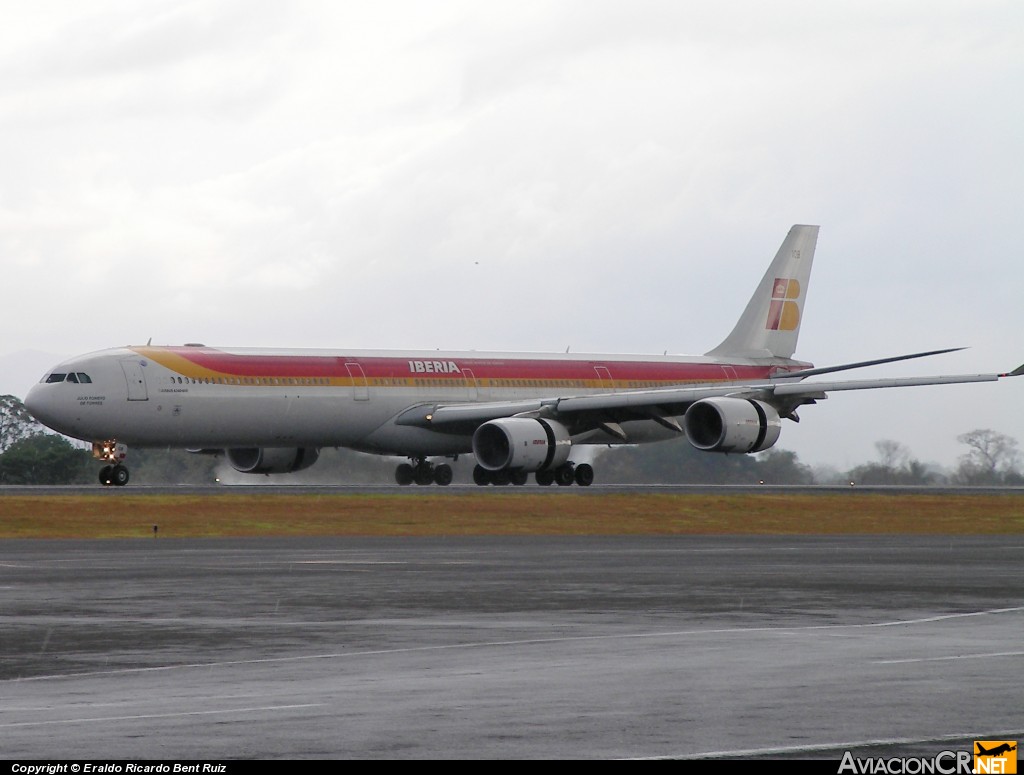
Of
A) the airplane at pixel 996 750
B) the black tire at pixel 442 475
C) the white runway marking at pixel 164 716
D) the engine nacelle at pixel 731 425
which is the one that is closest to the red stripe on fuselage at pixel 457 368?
the black tire at pixel 442 475

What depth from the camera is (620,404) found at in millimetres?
52562

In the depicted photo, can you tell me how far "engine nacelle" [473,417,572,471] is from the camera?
50344 millimetres

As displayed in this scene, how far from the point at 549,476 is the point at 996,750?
1830 inches

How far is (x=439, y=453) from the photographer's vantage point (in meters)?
54.5

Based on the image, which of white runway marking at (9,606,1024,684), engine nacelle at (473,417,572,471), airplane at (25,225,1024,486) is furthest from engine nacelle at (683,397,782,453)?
white runway marking at (9,606,1024,684)

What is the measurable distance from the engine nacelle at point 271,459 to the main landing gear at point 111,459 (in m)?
5.49

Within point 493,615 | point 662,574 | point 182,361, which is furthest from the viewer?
point 182,361

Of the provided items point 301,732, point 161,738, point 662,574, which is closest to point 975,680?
point 301,732

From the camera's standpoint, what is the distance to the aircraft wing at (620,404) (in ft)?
173

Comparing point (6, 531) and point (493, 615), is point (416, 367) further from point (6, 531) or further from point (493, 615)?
point (493, 615)

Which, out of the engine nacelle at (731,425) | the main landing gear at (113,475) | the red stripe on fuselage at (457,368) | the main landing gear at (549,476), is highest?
the red stripe on fuselage at (457,368)

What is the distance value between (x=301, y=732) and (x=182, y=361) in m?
39.7

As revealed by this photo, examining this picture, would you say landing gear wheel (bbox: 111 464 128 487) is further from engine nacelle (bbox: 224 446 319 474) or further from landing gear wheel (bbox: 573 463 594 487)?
landing gear wheel (bbox: 573 463 594 487)

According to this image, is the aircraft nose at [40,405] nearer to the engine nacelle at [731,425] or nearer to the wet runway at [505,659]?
the engine nacelle at [731,425]
